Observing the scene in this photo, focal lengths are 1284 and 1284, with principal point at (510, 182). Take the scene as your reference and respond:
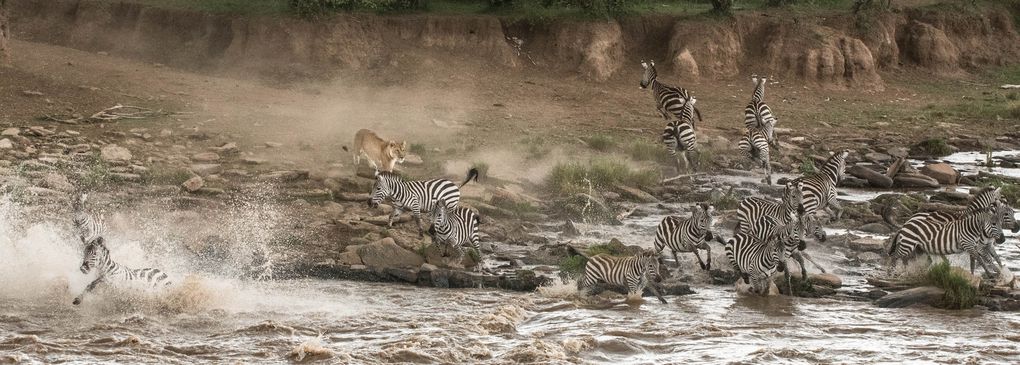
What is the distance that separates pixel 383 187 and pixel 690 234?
4.35m

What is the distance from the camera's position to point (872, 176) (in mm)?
22578

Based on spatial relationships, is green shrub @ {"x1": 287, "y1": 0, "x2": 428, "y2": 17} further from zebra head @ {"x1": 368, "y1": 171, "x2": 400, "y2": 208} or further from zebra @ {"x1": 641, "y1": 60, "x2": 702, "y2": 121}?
zebra head @ {"x1": 368, "y1": 171, "x2": 400, "y2": 208}

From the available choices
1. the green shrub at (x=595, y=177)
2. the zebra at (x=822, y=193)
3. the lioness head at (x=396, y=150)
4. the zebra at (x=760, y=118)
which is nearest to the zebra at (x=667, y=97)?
the zebra at (x=760, y=118)

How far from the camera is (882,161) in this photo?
24.7 metres

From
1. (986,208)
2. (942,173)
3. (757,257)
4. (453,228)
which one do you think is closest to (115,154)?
(453,228)

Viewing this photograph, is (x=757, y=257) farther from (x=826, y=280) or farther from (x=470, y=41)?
(x=470, y=41)

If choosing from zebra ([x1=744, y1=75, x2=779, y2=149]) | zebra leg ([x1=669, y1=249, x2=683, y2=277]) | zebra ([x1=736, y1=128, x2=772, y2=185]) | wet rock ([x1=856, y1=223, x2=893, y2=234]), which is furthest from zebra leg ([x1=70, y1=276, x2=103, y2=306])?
zebra ([x1=744, y1=75, x2=779, y2=149])

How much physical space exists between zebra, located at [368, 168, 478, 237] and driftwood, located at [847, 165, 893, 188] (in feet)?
28.5

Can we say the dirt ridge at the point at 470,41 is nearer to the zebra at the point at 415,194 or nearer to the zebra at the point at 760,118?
the zebra at the point at 760,118

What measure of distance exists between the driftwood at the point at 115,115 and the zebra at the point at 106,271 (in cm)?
884

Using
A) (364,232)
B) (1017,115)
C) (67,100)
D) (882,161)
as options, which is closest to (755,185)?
(882,161)

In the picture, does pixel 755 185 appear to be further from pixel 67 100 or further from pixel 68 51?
pixel 68 51

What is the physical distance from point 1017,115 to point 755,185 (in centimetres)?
1051

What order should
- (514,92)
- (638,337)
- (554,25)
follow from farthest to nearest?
(554,25) → (514,92) → (638,337)
